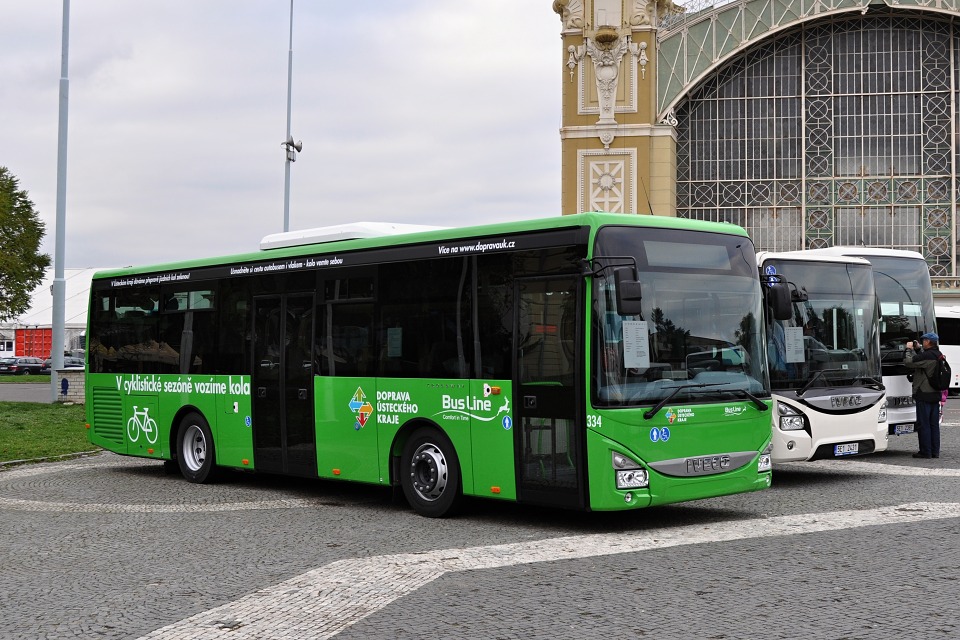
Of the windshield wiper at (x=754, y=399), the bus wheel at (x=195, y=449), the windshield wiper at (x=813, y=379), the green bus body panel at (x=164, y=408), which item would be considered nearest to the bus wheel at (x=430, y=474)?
the windshield wiper at (x=754, y=399)

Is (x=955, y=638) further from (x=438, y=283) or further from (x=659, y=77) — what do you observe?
(x=659, y=77)

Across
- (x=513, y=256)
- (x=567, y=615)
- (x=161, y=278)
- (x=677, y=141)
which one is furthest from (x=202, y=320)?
(x=677, y=141)

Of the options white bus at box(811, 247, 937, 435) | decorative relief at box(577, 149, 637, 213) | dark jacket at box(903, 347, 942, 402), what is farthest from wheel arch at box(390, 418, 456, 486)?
decorative relief at box(577, 149, 637, 213)

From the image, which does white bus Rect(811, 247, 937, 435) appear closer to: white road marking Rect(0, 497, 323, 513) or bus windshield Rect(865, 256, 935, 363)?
bus windshield Rect(865, 256, 935, 363)

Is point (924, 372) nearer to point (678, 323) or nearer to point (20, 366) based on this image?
point (678, 323)

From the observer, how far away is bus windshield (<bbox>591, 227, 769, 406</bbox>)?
32.6 ft

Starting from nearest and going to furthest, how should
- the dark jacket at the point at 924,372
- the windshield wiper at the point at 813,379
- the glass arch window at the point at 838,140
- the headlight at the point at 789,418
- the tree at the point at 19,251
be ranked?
the headlight at the point at 789,418
the windshield wiper at the point at 813,379
the dark jacket at the point at 924,372
the glass arch window at the point at 838,140
the tree at the point at 19,251

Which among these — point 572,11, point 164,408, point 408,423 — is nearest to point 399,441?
point 408,423

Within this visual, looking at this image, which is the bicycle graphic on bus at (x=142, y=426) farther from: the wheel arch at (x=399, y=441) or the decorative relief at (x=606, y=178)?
the decorative relief at (x=606, y=178)

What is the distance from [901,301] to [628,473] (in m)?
9.85

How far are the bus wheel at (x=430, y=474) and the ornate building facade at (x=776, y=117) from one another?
41.1 m

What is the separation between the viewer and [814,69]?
5166 cm

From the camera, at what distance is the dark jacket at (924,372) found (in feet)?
54.0

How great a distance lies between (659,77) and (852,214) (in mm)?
10365
